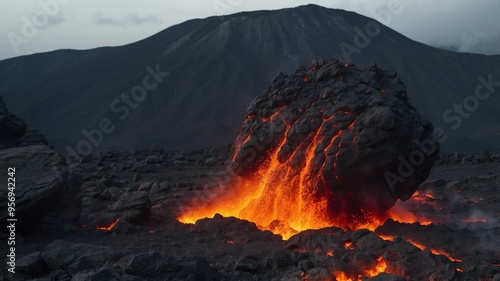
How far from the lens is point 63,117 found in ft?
229

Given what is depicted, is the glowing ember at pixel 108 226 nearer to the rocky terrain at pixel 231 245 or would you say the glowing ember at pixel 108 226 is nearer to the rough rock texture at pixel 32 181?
the rocky terrain at pixel 231 245

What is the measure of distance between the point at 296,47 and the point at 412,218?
266ft

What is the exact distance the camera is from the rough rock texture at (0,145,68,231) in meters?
8.79

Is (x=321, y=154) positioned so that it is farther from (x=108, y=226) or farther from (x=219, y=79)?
(x=219, y=79)

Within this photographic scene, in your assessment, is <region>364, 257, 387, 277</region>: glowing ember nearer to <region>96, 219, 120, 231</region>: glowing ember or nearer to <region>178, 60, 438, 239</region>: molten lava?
<region>178, 60, 438, 239</region>: molten lava

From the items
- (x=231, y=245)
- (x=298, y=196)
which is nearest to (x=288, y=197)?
(x=298, y=196)

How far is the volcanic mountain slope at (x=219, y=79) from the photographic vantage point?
61.7 metres

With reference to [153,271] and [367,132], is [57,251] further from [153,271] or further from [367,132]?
[367,132]

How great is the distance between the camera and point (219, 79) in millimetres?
77500

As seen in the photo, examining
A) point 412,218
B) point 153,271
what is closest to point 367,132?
point 412,218

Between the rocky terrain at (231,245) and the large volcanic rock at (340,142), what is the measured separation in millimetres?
1064

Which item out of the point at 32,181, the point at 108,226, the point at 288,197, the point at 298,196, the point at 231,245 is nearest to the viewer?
the point at 32,181

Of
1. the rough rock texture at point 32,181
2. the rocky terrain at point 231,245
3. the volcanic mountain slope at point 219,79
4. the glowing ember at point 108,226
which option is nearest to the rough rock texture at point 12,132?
the rocky terrain at point 231,245

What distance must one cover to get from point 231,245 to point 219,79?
6916 cm
